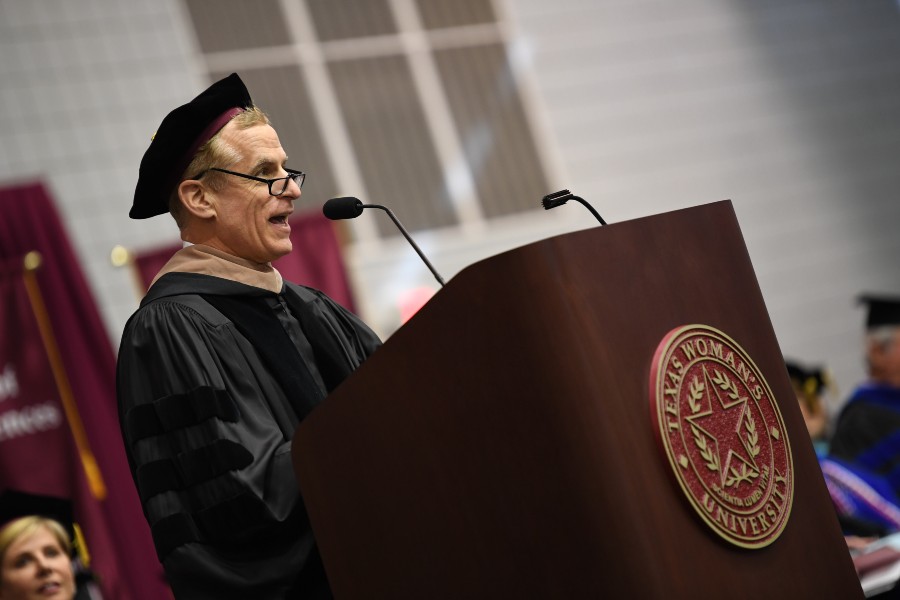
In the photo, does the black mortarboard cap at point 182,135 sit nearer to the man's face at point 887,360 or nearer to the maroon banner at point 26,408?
the maroon banner at point 26,408

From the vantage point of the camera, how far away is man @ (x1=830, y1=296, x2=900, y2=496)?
18.6ft

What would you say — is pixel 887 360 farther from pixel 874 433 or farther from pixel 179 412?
pixel 179 412

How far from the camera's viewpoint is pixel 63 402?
224 inches

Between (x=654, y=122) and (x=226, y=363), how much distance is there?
7.00 m

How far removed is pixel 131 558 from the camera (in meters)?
5.51

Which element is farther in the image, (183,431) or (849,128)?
(849,128)

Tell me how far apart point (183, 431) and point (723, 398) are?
3.11 feet

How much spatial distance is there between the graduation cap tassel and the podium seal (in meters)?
4.60

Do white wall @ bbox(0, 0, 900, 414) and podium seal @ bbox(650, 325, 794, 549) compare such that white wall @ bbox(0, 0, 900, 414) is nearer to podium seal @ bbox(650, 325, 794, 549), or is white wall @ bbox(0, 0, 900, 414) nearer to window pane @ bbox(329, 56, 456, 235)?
window pane @ bbox(329, 56, 456, 235)

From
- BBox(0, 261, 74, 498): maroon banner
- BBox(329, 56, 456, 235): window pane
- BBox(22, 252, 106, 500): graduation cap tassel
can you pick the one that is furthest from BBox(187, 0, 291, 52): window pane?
BBox(0, 261, 74, 498): maroon banner

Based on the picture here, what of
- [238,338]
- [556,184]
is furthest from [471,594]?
[556,184]

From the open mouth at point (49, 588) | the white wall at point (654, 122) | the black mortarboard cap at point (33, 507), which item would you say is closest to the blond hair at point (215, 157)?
the open mouth at point (49, 588)

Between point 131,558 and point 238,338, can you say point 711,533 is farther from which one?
point 131,558

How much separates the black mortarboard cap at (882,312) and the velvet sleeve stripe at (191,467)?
4.85 meters
